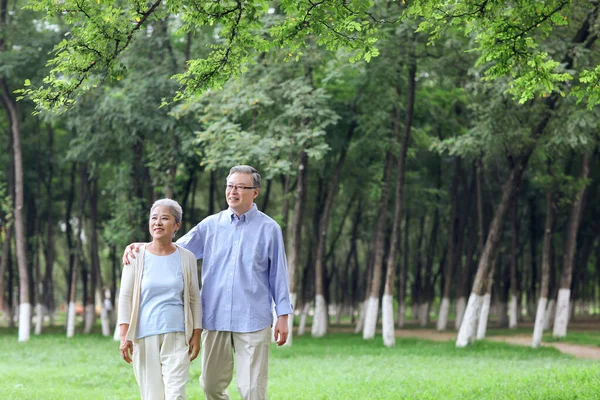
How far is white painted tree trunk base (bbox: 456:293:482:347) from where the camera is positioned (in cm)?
2200

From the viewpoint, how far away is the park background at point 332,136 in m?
8.55

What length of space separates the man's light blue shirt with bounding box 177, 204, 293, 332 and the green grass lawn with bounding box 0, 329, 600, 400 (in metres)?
5.15

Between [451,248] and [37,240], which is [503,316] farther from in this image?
[37,240]

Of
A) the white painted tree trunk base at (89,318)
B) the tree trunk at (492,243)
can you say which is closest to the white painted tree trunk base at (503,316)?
the tree trunk at (492,243)

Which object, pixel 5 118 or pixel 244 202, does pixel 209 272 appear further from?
pixel 5 118

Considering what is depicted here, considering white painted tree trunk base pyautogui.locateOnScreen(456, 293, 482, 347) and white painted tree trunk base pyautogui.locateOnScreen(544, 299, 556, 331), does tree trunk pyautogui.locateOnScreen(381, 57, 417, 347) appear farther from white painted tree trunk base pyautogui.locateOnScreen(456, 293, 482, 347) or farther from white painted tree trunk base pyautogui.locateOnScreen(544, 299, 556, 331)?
white painted tree trunk base pyautogui.locateOnScreen(544, 299, 556, 331)

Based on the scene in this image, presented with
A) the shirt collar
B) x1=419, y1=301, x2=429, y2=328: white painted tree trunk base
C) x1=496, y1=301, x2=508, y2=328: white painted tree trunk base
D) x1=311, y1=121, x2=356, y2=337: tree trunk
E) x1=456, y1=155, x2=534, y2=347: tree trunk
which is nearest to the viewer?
the shirt collar

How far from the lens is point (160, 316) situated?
6309mm

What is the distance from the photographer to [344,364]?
59.4 feet

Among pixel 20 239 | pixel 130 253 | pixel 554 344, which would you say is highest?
pixel 20 239

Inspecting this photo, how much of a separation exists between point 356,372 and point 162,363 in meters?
9.95

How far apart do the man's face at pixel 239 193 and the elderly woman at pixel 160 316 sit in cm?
46

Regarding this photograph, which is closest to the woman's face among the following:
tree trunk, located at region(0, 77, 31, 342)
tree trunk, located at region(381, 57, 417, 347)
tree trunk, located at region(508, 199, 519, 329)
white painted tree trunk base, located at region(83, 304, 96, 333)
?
tree trunk, located at region(381, 57, 417, 347)

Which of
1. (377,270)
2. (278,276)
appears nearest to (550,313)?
(377,270)
